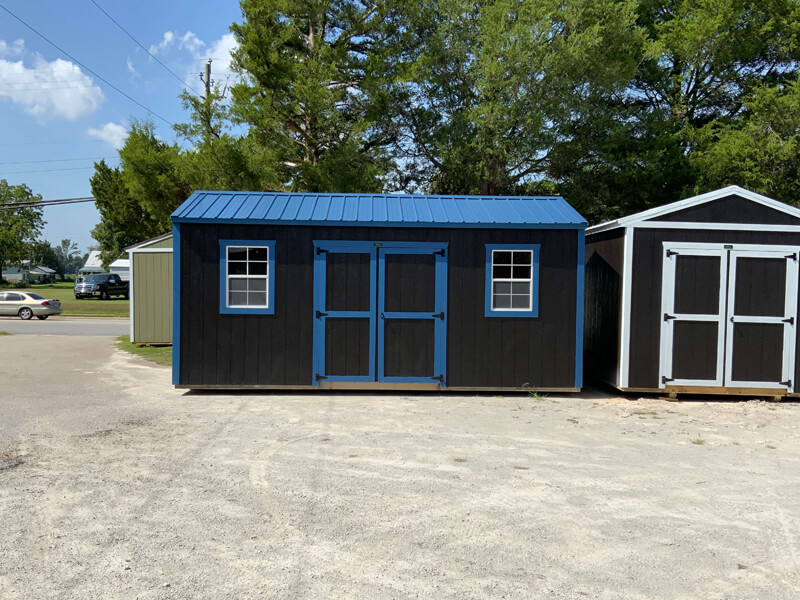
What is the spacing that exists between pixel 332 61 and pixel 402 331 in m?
11.8

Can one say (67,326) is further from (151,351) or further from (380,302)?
(380,302)

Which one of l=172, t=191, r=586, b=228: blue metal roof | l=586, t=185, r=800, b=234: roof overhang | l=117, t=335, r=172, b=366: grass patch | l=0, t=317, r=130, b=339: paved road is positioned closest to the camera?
l=586, t=185, r=800, b=234: roof overhang

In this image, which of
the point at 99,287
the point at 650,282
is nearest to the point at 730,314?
the point at 650,282

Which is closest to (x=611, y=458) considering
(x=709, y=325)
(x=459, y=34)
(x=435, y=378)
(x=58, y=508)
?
(x=435, y=378)

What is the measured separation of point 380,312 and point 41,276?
8746cm

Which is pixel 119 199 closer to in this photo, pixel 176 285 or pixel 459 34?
pixel 459 34

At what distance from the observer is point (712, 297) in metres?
8.44

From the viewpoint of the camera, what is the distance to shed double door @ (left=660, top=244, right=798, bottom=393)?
8.40 meters

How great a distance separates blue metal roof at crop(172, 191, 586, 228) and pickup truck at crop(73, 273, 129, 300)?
31612 millimetres

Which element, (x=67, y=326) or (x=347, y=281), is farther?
(x=67, y=326)

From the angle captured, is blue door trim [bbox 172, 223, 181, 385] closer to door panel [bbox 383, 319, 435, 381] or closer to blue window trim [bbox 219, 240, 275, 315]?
blue window trim [bbox 219, 240, 275, 315]

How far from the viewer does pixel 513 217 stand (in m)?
8.66

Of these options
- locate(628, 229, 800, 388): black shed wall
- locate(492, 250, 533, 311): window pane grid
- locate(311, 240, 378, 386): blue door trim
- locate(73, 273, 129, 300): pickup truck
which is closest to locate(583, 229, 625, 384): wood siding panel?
locate(628, 229, 800, 388): black shed wall

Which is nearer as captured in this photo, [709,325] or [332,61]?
[709,325]
